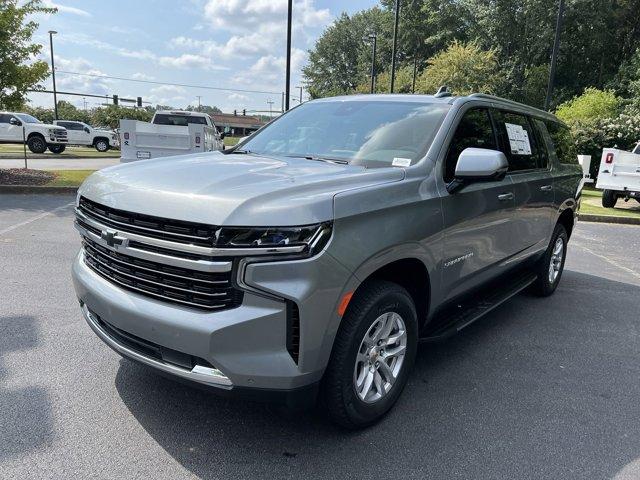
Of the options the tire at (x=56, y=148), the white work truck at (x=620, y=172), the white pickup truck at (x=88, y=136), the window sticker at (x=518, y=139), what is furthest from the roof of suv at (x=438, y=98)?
the white pickup truck at (x=88, y=136)

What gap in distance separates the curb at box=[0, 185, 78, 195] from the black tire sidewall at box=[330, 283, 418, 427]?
411 inches

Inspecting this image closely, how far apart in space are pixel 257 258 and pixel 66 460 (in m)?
1.45

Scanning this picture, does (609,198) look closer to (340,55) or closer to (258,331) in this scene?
(258,331)

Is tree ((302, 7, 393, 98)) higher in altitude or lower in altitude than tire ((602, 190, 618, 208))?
higher

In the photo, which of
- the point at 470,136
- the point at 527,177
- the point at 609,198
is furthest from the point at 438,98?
the point at 609,198

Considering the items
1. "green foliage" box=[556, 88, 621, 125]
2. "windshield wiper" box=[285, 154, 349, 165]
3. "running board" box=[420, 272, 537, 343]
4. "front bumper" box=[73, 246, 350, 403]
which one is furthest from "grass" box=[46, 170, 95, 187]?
"green foliage" box=[556, 88, 621, 125]

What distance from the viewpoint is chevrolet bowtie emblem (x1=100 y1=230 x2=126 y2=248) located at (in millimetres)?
2643

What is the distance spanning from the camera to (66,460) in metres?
2.62

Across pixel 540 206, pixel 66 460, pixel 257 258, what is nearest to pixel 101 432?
pixel 66 460

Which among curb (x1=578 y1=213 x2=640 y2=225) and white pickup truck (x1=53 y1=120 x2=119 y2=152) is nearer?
curb (x1=578 y1=213 x2=640 y2=225)

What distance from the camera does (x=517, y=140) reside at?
180 inches

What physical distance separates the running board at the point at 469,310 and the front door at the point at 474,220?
181 millimetres

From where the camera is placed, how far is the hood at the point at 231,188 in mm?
2377

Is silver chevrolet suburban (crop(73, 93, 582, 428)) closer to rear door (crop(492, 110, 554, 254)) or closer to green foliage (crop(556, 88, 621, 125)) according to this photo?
rear door (crop(492, 110, 554, 254))
